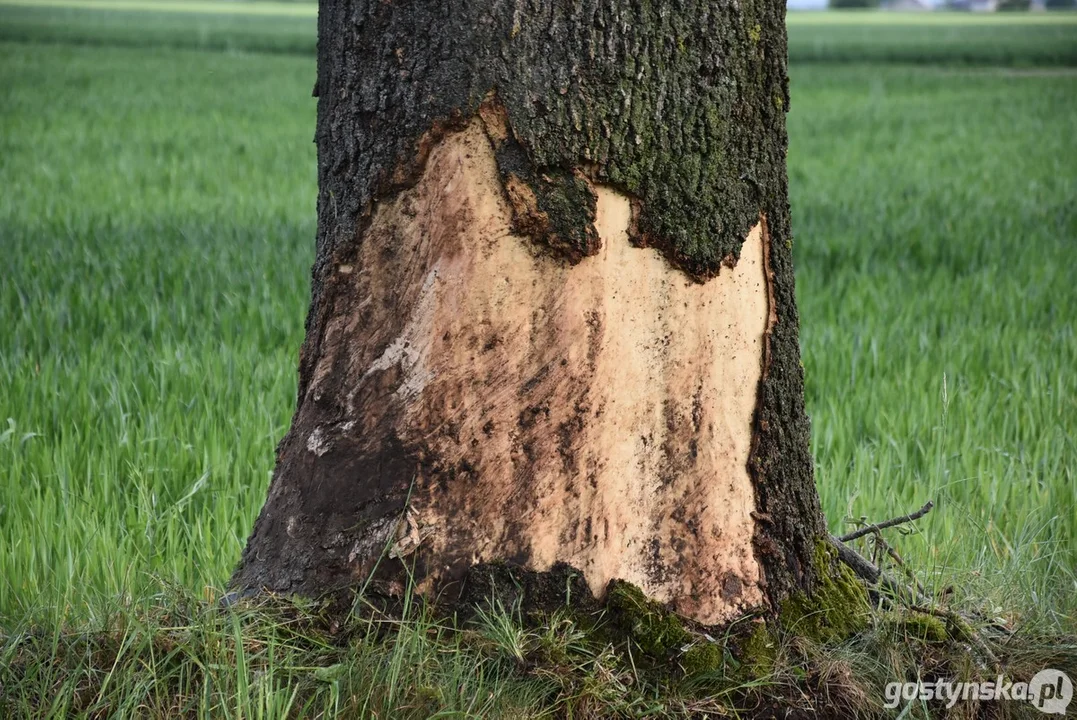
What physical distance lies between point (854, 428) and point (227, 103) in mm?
12971

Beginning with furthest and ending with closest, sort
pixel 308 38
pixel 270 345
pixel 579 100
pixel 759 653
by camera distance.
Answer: pixel 308 38, pixel 270 345, pixel 759 653, pixel 579 100

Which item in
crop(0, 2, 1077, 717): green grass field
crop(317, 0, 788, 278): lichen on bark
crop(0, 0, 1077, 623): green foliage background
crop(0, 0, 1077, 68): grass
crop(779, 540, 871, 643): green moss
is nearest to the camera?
crop(317, 0, 788, 278): lichen on bark

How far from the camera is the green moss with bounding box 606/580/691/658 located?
1.65 metres

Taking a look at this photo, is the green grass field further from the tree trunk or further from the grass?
the grass

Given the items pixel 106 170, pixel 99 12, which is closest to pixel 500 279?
pixel 106 170

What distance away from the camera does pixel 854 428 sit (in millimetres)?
3432

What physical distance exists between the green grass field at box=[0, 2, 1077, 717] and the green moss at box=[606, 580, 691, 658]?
0.66 feet

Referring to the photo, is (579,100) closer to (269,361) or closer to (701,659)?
(701,659)

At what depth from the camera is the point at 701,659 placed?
164cm

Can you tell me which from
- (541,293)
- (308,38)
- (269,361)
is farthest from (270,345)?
(308,38)

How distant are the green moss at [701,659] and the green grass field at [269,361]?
0.90 feet

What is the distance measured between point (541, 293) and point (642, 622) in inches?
21.2

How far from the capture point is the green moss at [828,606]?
177cm

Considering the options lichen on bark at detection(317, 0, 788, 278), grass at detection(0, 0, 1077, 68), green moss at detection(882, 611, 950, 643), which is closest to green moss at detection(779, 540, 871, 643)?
green moss at detection(882, 611, 950, 643)
